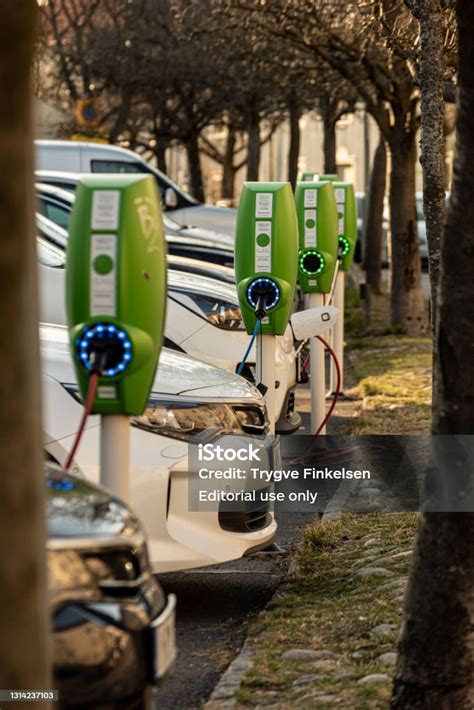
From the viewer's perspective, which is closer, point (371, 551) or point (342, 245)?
point (371, 551)

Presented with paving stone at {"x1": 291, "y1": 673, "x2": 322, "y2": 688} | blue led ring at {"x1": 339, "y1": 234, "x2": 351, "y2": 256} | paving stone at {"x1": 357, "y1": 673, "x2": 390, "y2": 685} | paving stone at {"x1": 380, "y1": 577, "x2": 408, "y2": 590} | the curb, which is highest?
blue led ring at {"x1": 339, "y1": 234, "x2": 351, "y2": 256}

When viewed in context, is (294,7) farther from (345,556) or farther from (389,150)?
(345,556)

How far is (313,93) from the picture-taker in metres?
24.5

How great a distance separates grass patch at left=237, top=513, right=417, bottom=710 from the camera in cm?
523

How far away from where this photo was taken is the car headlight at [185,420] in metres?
6.37

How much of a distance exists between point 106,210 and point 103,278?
233mm

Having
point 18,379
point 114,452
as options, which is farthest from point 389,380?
point 18,379

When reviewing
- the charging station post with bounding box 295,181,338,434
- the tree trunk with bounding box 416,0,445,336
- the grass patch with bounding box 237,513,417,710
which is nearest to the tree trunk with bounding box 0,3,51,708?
the grass patch with bounding box 237,513,417,710

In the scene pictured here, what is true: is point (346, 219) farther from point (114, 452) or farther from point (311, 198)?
point (114, 452)

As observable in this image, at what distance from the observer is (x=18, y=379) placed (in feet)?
9.80

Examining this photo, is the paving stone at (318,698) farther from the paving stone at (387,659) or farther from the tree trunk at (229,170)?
the tree trunk at (229,170)

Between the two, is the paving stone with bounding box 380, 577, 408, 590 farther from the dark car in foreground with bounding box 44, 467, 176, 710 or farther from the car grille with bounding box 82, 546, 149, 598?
the car grille with bounding box 82, 546, 149, 598

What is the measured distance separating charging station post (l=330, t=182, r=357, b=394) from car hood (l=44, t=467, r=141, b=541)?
27.4 feet

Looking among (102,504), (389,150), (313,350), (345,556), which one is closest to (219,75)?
(389,150)
